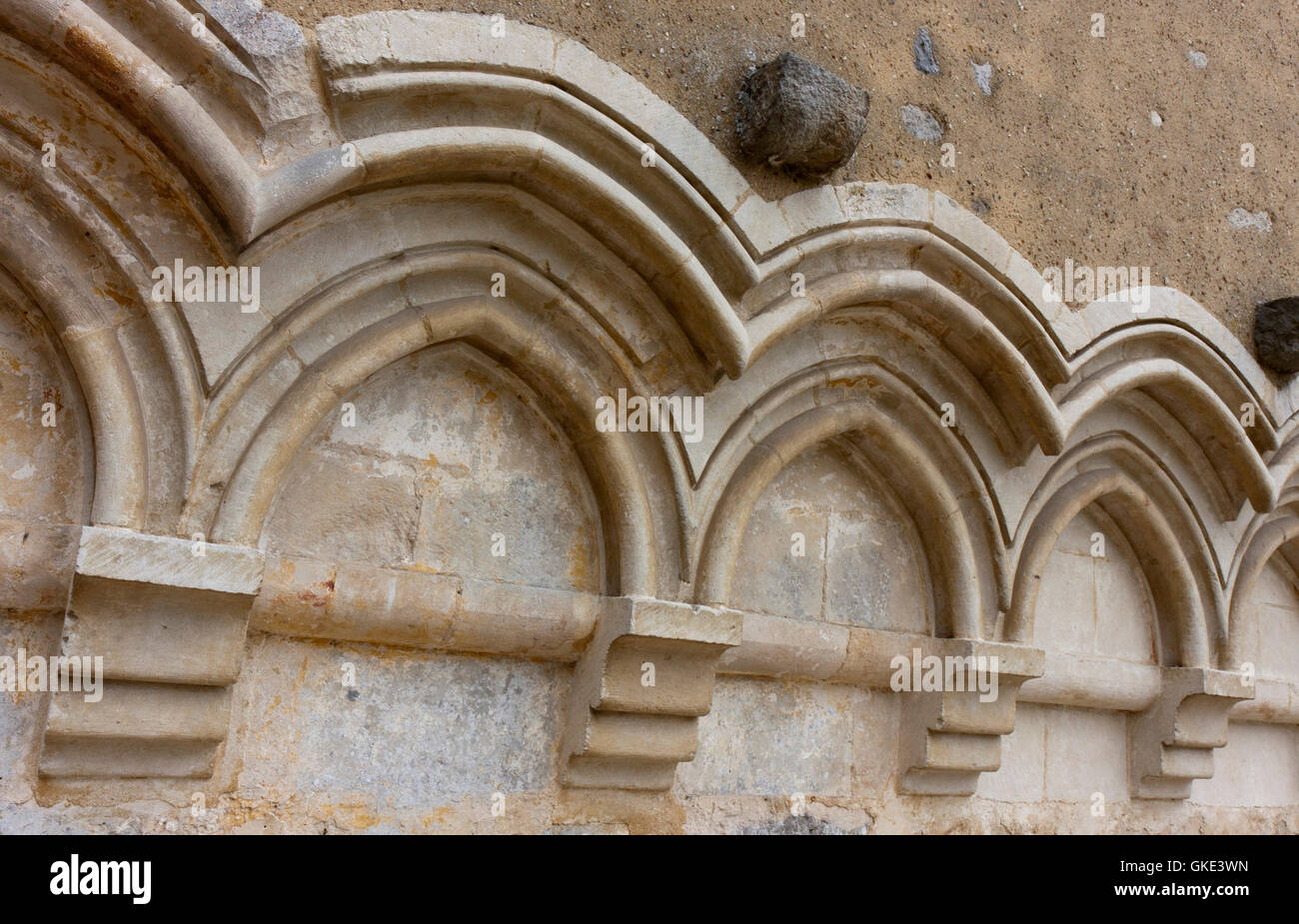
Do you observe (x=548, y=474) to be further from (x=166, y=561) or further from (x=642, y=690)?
(x=166, y=561)

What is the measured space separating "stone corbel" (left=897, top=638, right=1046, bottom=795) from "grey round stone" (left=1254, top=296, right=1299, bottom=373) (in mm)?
1625

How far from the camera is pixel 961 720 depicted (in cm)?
368

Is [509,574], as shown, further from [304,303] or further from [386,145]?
[386,145]

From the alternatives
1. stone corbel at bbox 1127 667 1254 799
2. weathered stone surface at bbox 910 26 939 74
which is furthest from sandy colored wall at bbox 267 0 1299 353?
stone corbel at bbox 1127 667 1254 799

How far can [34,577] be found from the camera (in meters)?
2.43

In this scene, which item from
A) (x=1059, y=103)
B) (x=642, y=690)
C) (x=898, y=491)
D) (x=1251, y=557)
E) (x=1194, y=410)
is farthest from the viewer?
(x=1251, y=557)

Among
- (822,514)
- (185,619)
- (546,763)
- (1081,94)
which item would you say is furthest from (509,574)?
(1081,94)

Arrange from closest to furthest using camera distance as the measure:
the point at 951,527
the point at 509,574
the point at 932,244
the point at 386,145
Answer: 1. the point at 386,145
2. the point at 509,574
3. the point at 932,244
4. the point at 951,527

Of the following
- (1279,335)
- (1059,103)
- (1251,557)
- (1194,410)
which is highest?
(1059,103)

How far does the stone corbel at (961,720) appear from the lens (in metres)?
3.67

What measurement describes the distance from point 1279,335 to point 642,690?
298cm

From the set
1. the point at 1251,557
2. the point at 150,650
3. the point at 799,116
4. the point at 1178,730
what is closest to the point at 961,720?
the point at 1178,730
